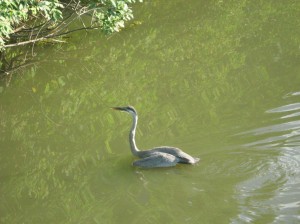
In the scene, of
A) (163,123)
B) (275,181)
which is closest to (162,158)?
(163,123)

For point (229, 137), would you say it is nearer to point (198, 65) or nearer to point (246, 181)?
point (246, 181)

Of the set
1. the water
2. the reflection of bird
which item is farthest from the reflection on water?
the reflection of bird

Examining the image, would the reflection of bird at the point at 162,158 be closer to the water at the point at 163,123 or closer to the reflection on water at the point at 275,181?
the water at the point at 163,123

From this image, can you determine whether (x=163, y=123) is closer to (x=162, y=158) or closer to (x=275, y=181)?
(x=162, y=158)

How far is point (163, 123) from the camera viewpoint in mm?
11383

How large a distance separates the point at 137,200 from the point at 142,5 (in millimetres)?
13158

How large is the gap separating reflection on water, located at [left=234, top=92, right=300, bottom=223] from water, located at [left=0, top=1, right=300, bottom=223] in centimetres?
2

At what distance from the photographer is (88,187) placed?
9.48 m

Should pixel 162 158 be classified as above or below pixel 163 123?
Answer: below

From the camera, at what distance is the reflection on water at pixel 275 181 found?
7.86 meters

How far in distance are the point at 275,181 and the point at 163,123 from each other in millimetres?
3424

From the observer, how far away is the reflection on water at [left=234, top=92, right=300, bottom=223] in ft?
25.8

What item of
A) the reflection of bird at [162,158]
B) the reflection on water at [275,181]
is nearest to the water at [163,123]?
the reflection on water at [275,181]

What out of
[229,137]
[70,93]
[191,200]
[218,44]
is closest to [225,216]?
[191,200]
